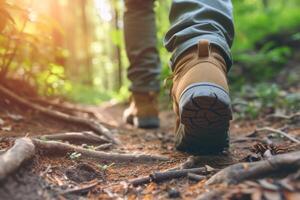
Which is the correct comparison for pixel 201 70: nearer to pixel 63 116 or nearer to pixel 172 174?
pixel 172 174

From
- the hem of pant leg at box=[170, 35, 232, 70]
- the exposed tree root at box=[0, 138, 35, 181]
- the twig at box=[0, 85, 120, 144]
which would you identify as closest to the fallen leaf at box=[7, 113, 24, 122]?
the twig at box=[0, 85, 120, 144]

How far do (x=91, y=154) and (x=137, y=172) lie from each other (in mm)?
274

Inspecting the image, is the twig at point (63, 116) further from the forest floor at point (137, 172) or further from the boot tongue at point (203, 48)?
the boot tongue at point (203, 48)

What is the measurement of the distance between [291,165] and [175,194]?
414 mm

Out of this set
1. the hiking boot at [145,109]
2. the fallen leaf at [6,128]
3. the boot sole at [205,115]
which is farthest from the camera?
the hiking boot at [145,109]

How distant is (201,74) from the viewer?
1.89m

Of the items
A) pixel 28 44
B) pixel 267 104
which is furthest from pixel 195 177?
pixel 267 104

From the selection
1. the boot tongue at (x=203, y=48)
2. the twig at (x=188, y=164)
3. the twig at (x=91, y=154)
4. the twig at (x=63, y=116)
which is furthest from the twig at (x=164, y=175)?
the twig at (x=63, y=116)

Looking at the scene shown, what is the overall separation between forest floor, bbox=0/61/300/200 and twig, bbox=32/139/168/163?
0.02 meters

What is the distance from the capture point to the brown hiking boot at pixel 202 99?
70.7 inches

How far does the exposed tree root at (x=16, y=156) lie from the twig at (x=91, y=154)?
192mm

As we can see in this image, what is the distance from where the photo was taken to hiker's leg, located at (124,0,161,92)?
3221 millimetres

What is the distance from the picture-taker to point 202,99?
178cm

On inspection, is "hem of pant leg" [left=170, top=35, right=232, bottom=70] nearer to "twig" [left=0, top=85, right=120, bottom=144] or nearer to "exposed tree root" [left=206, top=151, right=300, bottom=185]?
"exposed tree root" [left=206, top=151, right=300, bottom=185]
